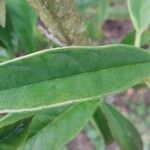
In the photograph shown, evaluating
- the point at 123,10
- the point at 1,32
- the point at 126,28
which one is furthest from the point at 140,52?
the point at 126,28

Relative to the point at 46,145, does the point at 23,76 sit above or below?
above

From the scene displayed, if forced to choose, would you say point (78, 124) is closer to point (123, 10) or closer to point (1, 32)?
point (1, 32)

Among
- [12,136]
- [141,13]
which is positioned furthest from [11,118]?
[141,13]

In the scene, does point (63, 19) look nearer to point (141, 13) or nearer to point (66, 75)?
point (66, 75)

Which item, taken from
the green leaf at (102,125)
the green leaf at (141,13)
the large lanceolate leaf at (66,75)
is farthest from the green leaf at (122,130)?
the large lanceolate leaf at (66,75)

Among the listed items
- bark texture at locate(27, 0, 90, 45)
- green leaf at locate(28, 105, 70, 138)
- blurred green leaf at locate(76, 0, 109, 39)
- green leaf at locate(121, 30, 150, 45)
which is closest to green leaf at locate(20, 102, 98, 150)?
green leaf at locate(28, 105, 70, 138)

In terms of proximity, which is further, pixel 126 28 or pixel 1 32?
pixel 126 28

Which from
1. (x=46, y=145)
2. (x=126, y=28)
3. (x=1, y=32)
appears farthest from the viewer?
(x=126, y=28)
